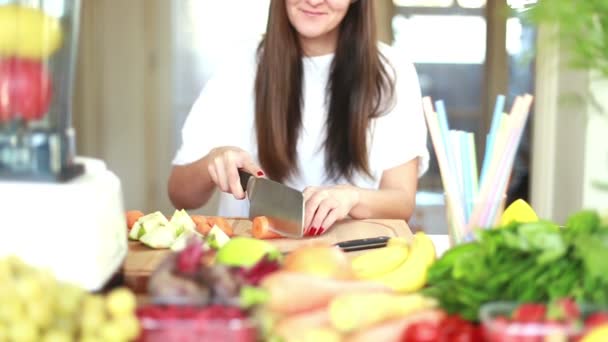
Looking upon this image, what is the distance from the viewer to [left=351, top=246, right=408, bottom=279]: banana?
3.52 feet

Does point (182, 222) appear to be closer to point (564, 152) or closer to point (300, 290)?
point (300, 290)

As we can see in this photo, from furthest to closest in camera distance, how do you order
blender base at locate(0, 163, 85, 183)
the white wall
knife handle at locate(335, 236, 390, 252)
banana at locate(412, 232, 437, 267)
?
the white wall < knife handle at locate(335, 236, 390, 252) < banana at locate(412, 232, 437, 267) < blender base at locate(0, 163, 85, 183)

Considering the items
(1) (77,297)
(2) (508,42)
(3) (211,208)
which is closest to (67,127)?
(1) (77,297)

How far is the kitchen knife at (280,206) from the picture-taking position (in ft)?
4.91

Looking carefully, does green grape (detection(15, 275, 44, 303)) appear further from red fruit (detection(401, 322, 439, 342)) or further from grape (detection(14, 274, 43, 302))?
red fruit (detection(401, 322, 439, 342))

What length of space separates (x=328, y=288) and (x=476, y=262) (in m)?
0.17

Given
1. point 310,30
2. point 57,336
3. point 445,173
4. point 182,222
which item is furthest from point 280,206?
point 57,336

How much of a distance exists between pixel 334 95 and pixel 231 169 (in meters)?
0.51

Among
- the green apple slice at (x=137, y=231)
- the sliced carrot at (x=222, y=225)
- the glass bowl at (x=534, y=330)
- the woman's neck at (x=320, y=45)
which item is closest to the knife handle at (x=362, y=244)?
the sliced carrot at (x=222, y=225)

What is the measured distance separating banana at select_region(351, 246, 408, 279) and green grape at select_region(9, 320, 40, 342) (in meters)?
0.42

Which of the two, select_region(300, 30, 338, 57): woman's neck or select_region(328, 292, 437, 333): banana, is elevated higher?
select_region(300, 30, 338, 57): woman's neck

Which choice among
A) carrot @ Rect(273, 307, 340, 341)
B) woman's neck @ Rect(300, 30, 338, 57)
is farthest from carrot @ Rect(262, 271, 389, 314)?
woman's neck @ Rect(300, 30, 338, 57)

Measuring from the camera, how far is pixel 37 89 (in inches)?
40.1

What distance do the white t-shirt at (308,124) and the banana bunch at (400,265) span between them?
901 millimetres
